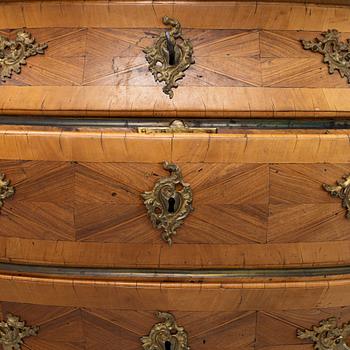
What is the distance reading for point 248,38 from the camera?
2.52 ft

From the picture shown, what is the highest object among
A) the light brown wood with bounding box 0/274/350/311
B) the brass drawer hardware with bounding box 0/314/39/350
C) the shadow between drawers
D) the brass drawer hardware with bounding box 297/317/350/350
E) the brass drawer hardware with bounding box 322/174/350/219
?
the brass drawer hardware with bounding box 322/174/350/219

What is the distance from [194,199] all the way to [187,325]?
25cm

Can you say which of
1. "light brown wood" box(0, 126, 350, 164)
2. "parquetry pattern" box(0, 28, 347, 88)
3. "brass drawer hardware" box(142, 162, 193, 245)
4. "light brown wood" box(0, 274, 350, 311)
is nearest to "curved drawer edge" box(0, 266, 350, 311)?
"light brown wood" box(0, 274, 350, 311)

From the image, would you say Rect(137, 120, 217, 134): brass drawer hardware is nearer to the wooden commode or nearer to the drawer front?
the wooden commode

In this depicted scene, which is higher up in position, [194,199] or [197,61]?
[197,61]

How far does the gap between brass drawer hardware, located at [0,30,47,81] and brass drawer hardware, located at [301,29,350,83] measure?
1.53 feet

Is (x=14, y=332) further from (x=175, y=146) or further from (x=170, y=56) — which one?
(x=170, y=56)

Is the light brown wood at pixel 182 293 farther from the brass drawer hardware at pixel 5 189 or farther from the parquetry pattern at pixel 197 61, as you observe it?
the parquetry pattern at pixel 197 61

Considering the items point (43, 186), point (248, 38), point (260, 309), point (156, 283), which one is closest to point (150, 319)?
point (156, 283)

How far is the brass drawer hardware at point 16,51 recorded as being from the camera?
2.55 ft

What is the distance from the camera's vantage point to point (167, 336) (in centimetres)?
83

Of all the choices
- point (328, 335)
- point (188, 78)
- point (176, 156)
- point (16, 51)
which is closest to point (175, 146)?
point (176, 156)

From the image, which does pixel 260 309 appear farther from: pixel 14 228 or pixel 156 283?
pixel 14 228

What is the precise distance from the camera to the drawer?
0.74m
